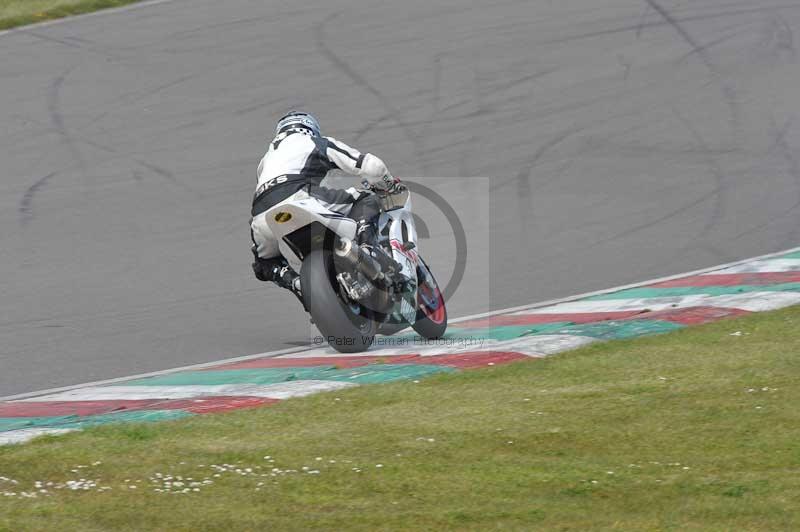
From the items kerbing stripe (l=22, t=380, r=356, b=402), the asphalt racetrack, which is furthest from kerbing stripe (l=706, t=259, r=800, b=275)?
kerbing stripe (l=22, t=380, r=356, b=402)

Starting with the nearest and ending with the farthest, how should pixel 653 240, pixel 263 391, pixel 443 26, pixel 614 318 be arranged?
pixel 263 391
pixel 614 318
pixel 653 240
pixel 443 26

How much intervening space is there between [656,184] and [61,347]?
229 inches

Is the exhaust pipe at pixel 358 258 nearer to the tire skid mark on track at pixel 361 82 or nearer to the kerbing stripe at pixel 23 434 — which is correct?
the kerbing stripe at pixel 23 434

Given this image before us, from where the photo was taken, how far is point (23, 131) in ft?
43.9

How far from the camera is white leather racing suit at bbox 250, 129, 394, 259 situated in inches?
314

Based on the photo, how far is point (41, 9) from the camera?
1761 cm

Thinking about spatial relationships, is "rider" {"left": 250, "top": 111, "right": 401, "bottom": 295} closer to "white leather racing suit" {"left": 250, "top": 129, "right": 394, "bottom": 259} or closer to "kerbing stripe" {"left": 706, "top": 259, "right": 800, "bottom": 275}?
"white leather racing suit" {"left": 250, "top": 129, "right": 394, "bottom": 259}

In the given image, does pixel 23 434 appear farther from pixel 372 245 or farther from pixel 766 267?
pixel 766 267

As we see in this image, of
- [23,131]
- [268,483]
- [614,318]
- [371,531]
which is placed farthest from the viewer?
[23,131]

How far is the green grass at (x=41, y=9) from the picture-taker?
17219mm

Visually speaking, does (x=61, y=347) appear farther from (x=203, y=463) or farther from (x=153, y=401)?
(x=203, y=463)

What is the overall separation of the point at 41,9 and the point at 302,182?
10.9 meters

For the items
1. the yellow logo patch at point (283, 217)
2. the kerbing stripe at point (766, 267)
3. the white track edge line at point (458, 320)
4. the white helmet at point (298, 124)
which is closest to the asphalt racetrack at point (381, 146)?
the white track edge line at point (458, 320)

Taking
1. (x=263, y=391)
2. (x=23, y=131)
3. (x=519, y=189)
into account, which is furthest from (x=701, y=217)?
(x=23, y=131)
